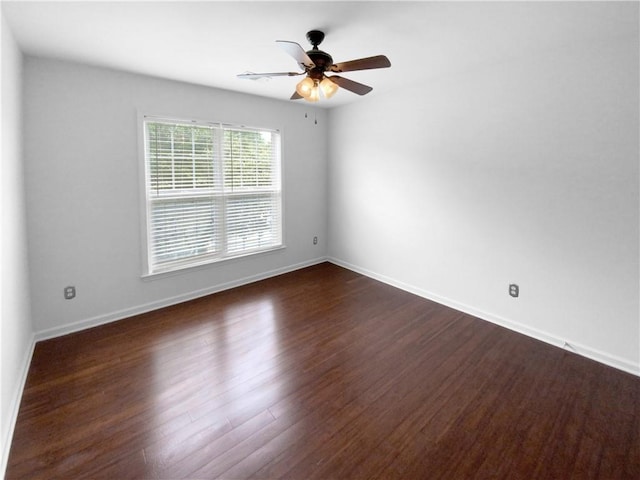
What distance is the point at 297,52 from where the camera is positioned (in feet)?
6.14

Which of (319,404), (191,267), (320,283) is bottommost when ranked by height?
(319,404)

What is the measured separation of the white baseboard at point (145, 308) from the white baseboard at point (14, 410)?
0.20m

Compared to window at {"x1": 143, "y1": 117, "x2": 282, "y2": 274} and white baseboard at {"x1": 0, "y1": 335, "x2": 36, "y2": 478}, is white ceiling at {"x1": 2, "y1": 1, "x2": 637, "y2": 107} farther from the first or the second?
white baseboard at {"x1": 0, "y1": 335, "x2": 36, "y2": 478}

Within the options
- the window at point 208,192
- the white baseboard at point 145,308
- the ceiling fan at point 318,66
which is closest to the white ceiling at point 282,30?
the ceiling fan at point 318,66

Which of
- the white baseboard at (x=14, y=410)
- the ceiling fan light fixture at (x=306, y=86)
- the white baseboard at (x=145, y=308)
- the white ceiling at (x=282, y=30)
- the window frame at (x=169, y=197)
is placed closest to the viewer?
the white baseboard at (x=14, y=410)

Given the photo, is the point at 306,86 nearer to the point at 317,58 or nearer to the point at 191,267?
the point at 317,58

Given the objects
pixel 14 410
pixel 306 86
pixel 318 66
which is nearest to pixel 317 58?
pixel 318 66

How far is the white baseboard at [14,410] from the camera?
1583mm

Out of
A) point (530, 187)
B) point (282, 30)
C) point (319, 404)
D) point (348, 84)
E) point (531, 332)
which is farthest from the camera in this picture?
point (531, 332)

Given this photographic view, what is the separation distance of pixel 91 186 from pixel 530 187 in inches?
160

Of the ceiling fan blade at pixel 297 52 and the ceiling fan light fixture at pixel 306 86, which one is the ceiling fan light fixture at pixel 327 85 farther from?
the ceiling fan blade at pixel 297 52

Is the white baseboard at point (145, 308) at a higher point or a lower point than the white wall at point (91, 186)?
lower

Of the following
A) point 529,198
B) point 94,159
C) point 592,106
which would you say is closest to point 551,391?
point 529,198

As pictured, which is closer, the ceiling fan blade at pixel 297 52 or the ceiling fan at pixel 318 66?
the ceiling fan blade at pixel 297 52
